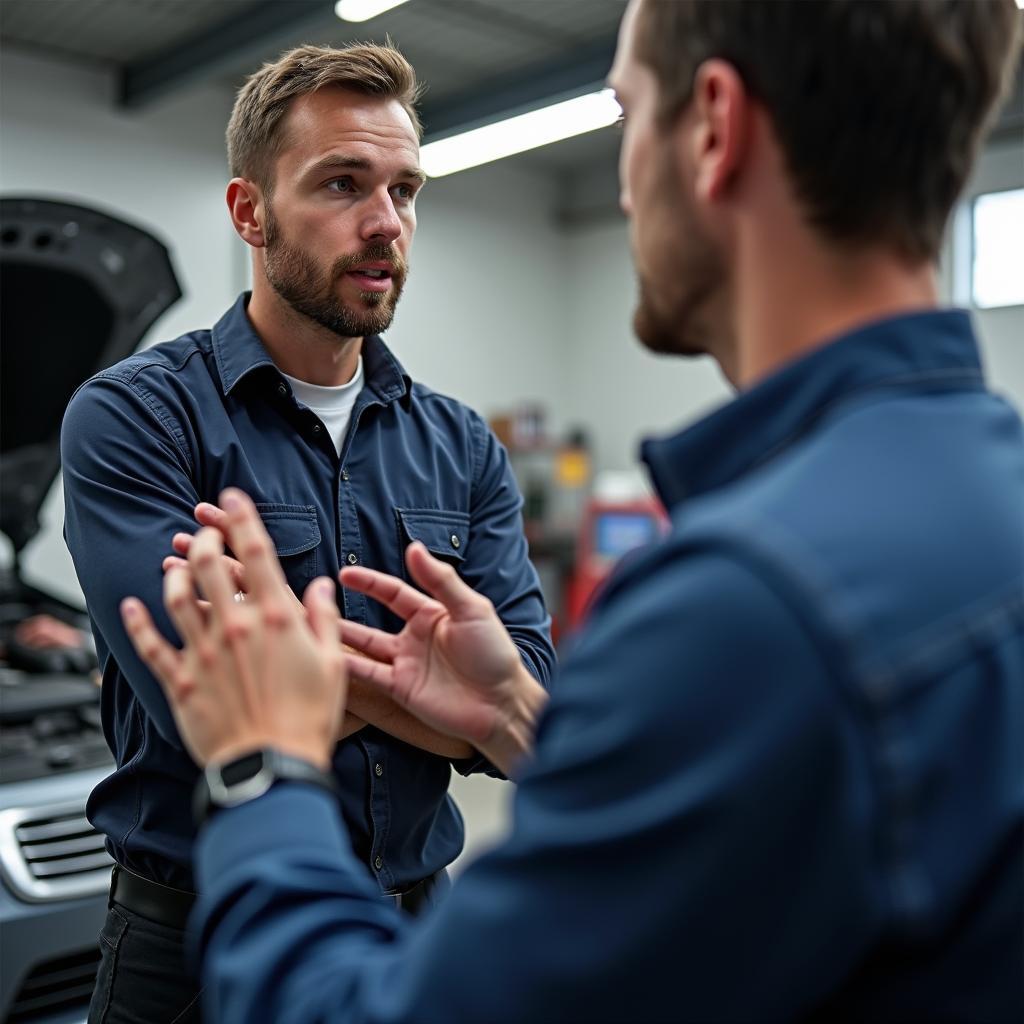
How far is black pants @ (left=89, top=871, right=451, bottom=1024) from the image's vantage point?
4.49ft

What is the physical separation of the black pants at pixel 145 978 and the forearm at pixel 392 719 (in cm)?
35

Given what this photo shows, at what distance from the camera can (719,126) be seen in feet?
2.45

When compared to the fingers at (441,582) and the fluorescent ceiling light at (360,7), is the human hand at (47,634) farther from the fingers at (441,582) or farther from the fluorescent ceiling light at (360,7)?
the fluorescent ceiling light at (360,7)

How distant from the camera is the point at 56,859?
2.21 meters

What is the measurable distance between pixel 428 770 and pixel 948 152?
1033 mm

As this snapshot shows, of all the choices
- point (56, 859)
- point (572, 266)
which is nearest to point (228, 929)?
point (56, 859)

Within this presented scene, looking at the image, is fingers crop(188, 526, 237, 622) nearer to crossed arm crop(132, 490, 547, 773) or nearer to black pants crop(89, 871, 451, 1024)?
crossed arm crop(132, 490, 547, 773)

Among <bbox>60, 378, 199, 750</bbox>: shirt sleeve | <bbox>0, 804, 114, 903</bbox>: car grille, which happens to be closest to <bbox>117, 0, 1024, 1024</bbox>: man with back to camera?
<bbox>60, 378, 199, 750</bbox>: shirt sleeve

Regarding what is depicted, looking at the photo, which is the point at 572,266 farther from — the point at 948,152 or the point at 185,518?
the point at 948,152

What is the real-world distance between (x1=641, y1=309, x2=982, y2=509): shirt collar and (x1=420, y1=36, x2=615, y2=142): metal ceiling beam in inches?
191

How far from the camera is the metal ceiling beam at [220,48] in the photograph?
4.79 m

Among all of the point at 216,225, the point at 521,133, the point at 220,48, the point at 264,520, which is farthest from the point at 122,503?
the point at 216,225

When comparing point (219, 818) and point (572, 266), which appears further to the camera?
point (572, 266)

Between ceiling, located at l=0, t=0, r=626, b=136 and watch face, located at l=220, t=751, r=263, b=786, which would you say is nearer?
watch face, located at l=220, t=751, r=263, b=786
